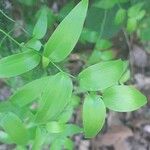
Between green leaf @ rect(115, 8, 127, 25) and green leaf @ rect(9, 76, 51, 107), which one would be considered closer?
green leaf @ rect(9, 76, 51, 107)

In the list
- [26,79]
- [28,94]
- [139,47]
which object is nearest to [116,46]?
[139,47]

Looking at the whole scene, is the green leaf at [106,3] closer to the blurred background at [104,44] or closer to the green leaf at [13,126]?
the blurred background at [104,44]

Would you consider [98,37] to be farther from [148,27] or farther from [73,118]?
[73,118]

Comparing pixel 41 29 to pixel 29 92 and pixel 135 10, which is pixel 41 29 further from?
pixel 135 10

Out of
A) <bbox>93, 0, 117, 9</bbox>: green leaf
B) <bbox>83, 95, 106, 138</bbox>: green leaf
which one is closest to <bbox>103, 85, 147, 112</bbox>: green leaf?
<bbox>83, 95, 106, 138</bbox>: green leaf

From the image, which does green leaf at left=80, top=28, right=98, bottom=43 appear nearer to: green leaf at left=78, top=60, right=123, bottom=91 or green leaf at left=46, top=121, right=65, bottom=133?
green leaf at left=46, top=121, right=65, bottom=133

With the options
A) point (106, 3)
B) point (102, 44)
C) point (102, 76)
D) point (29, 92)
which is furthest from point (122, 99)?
point (102, 44)
